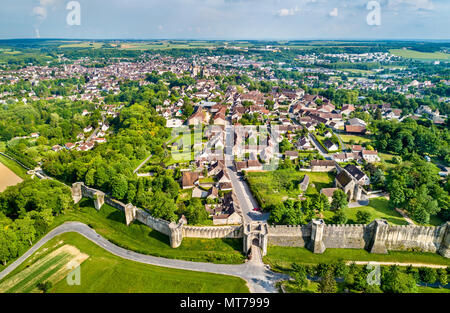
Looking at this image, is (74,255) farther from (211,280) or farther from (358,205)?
(358,205)

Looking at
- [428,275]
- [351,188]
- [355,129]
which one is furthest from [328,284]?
[355,129]

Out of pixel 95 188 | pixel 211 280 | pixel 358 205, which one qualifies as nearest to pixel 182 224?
Result: pixel 211 280

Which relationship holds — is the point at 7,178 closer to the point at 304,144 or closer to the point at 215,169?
the point at 215,169

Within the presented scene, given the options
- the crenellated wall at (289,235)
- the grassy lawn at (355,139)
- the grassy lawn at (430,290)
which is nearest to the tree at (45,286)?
the crenellated wall at (289,235)

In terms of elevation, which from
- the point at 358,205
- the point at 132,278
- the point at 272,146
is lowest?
the point at 132,278

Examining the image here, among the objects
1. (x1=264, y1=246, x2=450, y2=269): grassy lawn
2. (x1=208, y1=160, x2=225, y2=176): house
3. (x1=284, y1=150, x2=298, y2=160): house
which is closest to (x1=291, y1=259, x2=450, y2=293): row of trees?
(x1=264, y1=246, x2=450, y2=269): grassy lawn

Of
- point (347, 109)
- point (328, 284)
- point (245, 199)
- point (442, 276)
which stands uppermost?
point (347, 109)
